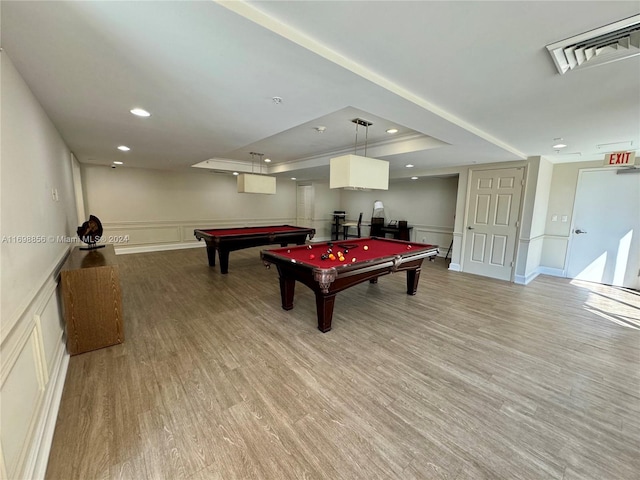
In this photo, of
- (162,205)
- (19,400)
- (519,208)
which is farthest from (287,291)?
(162,205)

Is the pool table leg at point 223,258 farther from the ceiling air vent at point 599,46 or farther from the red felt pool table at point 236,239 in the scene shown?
the ceiling air vent at point 599,46

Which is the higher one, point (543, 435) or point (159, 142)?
point (159, 142)

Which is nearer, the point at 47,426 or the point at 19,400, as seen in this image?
the point at 19,400

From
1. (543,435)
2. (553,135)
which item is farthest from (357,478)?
(553,135)

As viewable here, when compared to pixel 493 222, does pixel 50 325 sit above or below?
below

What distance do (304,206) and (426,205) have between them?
14.0 ft

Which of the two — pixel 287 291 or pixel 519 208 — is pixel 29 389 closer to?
pixel 287 291

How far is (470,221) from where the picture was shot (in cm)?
537

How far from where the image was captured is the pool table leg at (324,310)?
8.96 feet

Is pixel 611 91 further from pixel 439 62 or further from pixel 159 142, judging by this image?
pixel 159 142

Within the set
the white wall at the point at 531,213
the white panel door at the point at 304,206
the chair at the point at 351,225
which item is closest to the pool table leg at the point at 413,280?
the white wall at the point at 531,213

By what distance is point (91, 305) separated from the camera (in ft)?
7.80

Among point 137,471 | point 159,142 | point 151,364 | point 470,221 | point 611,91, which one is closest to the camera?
point 137,471

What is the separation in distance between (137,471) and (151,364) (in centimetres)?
102
